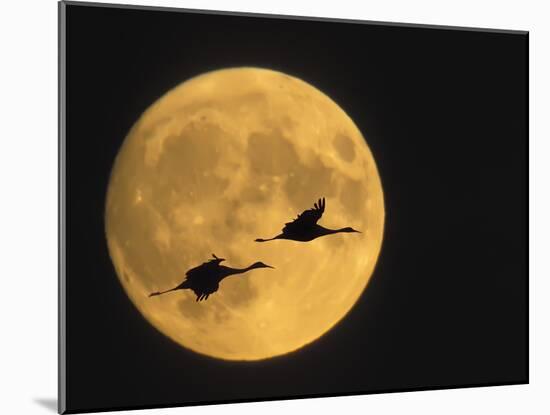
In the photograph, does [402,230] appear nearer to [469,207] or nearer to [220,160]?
[469,207]

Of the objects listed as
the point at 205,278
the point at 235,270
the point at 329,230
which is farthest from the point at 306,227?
the point at 205,278

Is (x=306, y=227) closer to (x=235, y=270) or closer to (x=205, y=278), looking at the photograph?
(x=235, y=270)

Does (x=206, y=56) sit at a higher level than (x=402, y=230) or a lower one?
higher

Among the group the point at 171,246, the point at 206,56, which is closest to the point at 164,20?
the point at 206,56

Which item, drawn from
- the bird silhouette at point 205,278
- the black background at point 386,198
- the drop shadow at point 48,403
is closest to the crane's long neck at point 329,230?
the black background at point 386,198

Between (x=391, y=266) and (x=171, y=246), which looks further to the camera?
(x=391, y=266)

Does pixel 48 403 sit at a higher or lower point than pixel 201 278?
lower

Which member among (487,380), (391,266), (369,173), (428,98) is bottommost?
(487,380)
